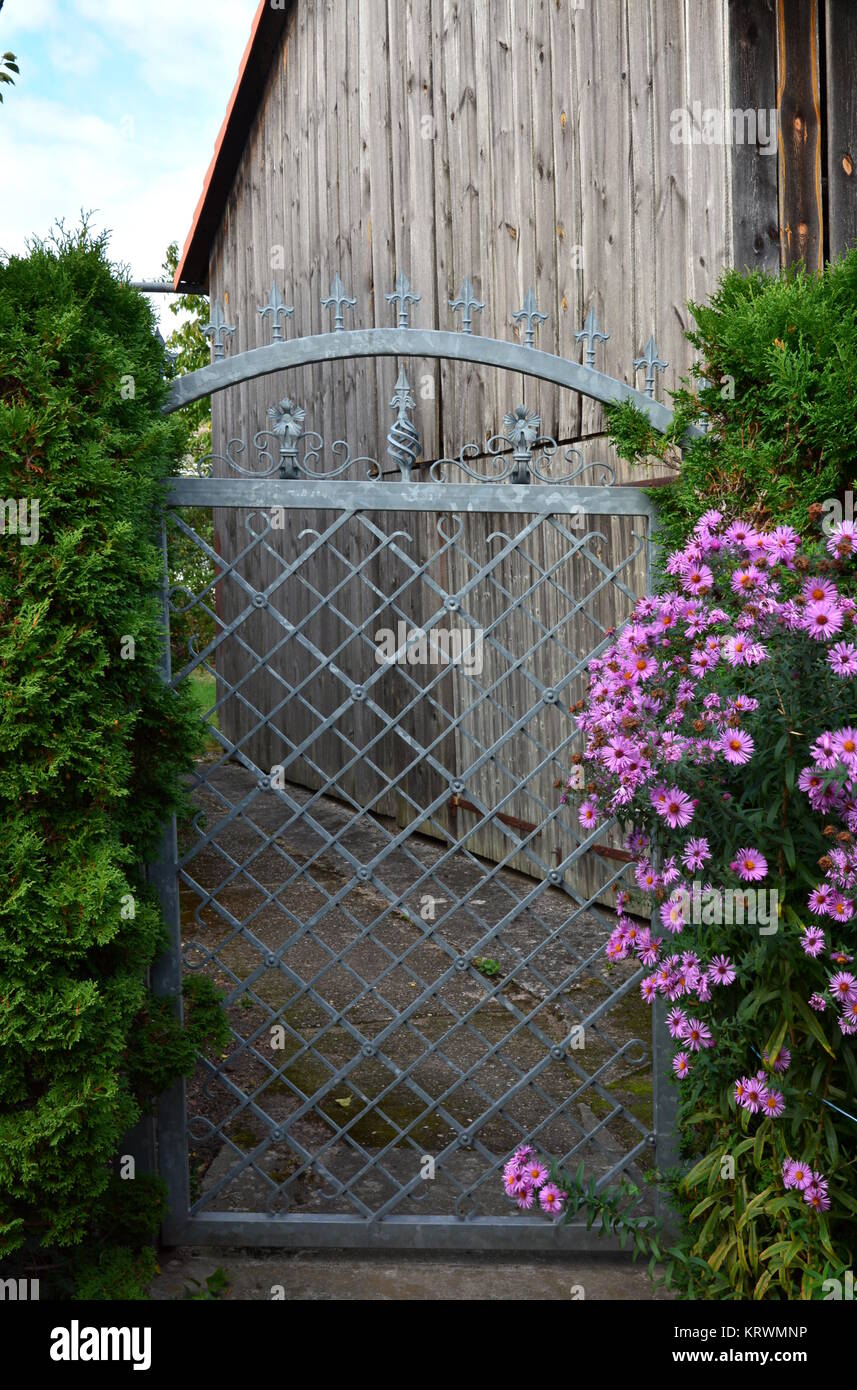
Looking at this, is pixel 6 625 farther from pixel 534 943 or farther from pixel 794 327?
pixel 534 943

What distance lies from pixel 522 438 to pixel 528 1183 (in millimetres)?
2018

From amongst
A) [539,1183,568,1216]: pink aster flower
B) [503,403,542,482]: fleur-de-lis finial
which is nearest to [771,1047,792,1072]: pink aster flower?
[539,1183,568,1216]: pink aster flower

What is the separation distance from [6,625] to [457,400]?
471cm

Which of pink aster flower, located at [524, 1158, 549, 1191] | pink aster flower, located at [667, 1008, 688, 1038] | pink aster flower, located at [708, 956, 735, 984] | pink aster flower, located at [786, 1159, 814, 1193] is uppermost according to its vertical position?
pink aster flower, located at [708, 956, 735, 984]

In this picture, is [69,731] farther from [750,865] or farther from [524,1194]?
[524,1194]

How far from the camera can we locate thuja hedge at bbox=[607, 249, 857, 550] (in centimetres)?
299

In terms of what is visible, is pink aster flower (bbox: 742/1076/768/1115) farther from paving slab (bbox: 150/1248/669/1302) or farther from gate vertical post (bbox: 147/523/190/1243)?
gate vertical post (bbox: 147/523/190/1243)

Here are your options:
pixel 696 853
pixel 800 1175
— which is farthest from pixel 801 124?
pixel 800 1175

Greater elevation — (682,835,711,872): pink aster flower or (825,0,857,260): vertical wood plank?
(825,0,857,260): vertical wood plank

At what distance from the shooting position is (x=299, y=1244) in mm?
3248

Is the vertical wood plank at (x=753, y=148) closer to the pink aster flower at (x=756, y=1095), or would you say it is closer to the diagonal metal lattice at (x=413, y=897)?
the diagonal metal lattice at (x=413, y=897)

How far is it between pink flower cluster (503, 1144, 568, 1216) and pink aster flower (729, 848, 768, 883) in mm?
1087

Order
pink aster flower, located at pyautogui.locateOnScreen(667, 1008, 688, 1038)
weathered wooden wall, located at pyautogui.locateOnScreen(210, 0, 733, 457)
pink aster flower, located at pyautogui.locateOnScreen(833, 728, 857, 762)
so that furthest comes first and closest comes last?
weathered wooden wall, located at pyautogui.locateOnScreen(210, 0, 733, 457) → pink aster flower, located at pyautogui.locateOnScreen(667, 1008, 688, 1038) → pink aster flower, located at pyautogui.locateOnScreen(833, 728, 857, 762)
